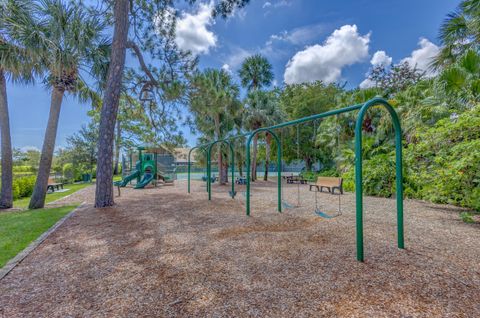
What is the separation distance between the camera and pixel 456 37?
8430mm

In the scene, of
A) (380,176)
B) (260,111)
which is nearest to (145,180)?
(260,111)

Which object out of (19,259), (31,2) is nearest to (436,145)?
(19,259)

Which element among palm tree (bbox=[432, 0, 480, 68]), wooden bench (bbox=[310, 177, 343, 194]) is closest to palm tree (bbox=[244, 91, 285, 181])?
wooden bench (bbox=[310, 177, 343, 194])

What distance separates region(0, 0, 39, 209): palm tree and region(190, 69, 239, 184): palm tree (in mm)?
5436

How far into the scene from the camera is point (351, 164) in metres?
11.1

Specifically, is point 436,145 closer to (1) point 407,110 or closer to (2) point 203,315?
(1) point 407,110

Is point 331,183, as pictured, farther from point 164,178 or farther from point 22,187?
point 22,187

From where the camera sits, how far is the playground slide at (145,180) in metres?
13.3

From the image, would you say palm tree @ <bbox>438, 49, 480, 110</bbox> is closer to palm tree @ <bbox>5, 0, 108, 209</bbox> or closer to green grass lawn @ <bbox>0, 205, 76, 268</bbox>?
green grass lawn @ <bbox>0, 205, 76, 268</bbox>

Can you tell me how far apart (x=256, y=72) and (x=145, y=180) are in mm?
12417

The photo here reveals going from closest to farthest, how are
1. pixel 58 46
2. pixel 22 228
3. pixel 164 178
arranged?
pixel 22 228 → pixel 58 46 → pixel 164 178

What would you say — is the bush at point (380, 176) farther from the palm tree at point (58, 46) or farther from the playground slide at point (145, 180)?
the playground slide at point (145, 180)

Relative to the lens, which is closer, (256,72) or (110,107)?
(110,107)

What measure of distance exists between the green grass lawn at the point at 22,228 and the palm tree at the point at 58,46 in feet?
5.32
